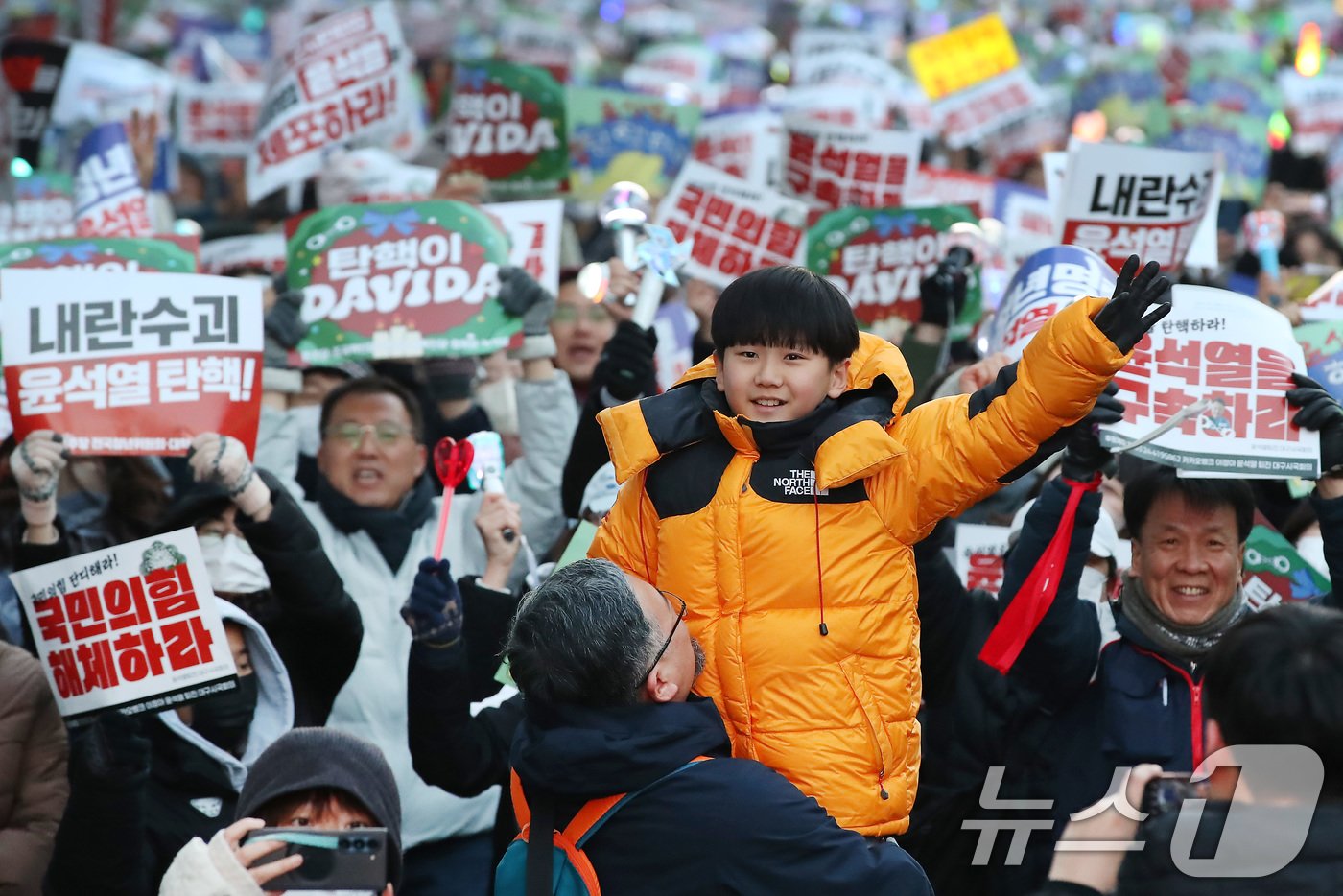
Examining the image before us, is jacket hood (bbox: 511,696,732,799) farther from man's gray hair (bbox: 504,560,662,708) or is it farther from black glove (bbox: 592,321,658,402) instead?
black glove (bbox: 592,321,658,402)

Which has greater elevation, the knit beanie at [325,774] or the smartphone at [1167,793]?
the smartphone at [1167,793]

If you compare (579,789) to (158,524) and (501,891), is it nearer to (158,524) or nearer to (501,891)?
(501,891)

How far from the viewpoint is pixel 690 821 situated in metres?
2.71

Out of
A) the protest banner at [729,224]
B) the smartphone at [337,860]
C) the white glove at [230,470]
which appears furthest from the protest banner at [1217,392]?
the protest banner at [729,224]

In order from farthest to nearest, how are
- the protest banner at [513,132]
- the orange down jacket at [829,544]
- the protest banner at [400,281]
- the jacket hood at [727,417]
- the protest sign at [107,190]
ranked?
the protest banner at [513,132] → the protest sign at [107,190] → the protest banner at [400,281] → the jacket hood at [727,417] → the orange down jacket at [829,544]

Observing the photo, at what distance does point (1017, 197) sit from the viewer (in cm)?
909

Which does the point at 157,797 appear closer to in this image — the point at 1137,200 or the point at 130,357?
the point at 130,357

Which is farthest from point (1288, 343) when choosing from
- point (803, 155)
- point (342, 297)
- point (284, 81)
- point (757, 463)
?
point (284, 81)

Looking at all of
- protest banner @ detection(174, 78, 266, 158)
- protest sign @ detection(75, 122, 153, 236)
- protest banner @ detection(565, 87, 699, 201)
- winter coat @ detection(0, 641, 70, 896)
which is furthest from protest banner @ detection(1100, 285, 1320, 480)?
protest banner @ detection(174, 78, 266, 158)

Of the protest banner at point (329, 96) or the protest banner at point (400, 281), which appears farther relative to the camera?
the protest banner at point (329, 96)

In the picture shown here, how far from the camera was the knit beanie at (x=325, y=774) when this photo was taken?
10.5 ft

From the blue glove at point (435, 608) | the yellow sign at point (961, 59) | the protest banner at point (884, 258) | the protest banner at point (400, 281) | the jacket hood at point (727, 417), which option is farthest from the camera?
the yellow sign at point (961, 59)

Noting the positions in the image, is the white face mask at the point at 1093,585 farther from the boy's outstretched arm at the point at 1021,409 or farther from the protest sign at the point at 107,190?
the protest sign at the point at 107,190

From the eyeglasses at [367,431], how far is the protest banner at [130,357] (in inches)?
16.7
